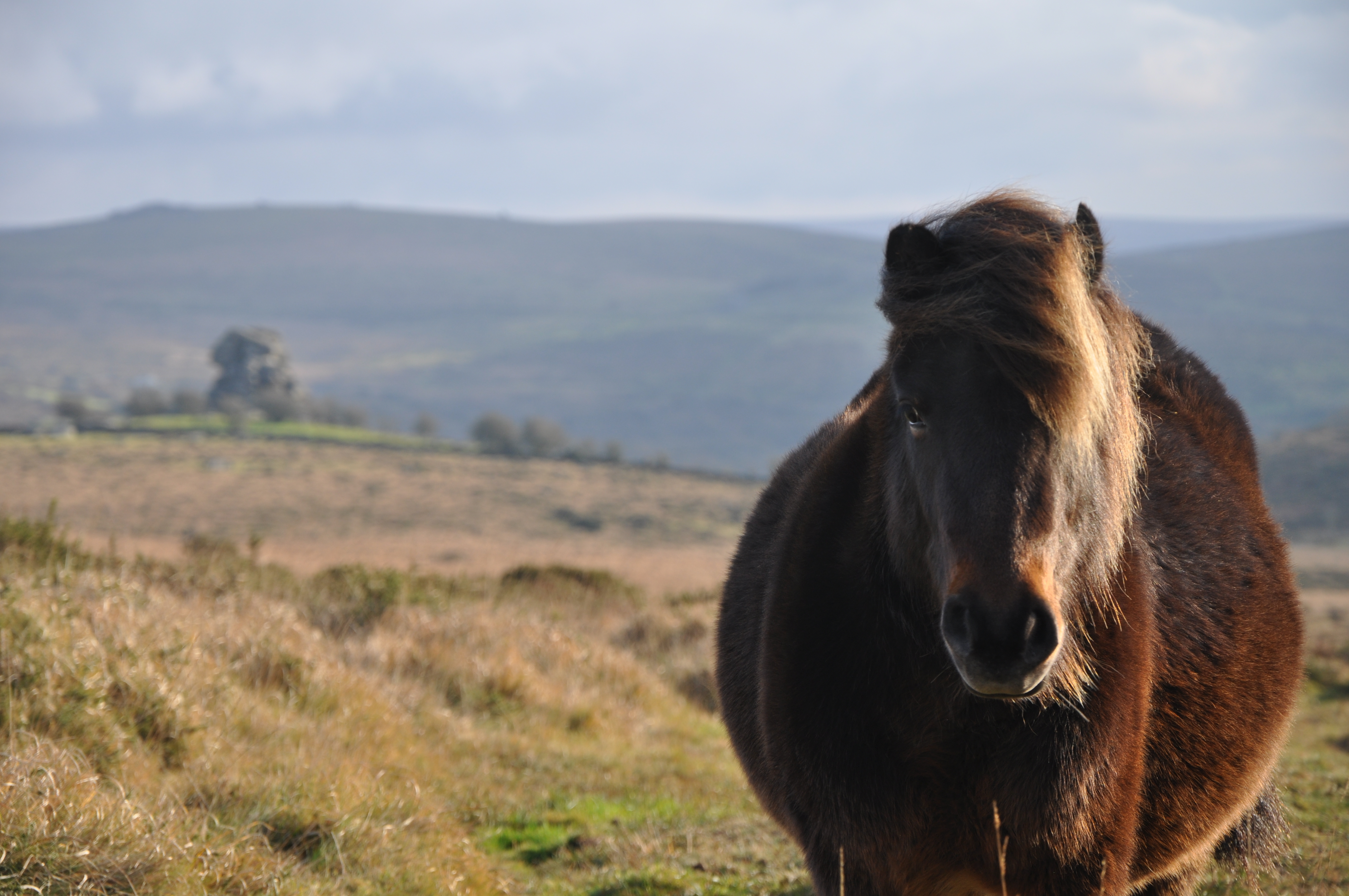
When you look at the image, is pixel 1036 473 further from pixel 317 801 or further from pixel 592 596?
pixel 592 596

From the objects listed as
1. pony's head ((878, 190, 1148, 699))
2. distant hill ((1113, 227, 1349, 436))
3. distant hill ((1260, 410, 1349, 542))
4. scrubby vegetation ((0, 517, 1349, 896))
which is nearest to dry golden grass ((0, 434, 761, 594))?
scrubby vegetation ((0, 517, 1349, 896))

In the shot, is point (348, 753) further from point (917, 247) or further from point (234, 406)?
point (234, 406)

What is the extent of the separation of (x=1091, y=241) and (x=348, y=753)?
546 cm

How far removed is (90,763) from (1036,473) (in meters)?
4.83

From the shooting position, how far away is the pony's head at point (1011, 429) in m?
2.33

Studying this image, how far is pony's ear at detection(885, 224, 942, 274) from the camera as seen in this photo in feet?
9.34

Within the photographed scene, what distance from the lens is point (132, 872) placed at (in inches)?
148

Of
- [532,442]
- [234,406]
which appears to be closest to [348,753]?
[532,442]

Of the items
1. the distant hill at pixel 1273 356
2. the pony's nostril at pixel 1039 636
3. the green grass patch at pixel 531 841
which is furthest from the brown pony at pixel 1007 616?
the distant hill at pixel 1273 356

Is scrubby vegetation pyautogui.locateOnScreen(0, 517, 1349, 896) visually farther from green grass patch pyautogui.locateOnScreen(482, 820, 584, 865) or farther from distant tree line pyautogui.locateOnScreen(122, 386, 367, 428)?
distant tree line pyautogui.locateOnScreen(122, 386, 367, 428)

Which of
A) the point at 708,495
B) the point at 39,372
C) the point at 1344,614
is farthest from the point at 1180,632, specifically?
the point at 39,372

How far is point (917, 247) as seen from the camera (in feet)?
9.42

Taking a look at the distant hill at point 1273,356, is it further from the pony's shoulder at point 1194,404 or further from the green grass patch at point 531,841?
the green grass patch at point 531,841

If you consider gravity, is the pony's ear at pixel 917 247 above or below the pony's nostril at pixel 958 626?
above
